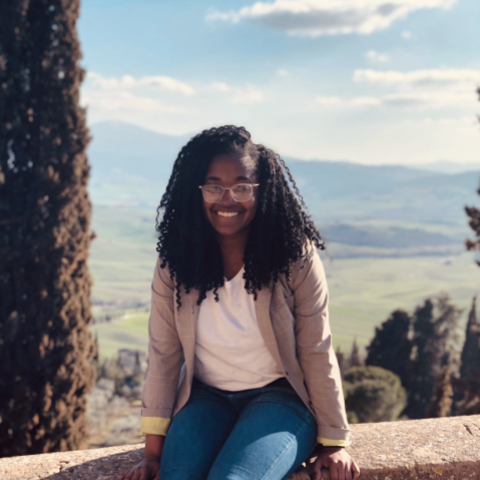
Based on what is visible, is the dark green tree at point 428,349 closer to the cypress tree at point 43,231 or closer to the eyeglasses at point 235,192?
the cypress tree at point 43,231

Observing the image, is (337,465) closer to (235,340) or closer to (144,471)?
(235,340)

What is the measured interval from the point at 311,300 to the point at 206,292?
0.48 m

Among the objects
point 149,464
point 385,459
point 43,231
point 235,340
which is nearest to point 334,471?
point 385,459

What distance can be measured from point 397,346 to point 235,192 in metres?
23.7

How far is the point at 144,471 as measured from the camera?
7.90 ft

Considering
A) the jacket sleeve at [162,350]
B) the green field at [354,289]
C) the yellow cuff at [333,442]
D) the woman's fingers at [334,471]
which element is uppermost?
the jacket sleeve at [162,350]

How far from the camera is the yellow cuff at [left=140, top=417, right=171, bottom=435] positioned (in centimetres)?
251

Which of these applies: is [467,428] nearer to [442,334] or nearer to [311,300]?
[311,300]

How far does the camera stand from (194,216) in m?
2.57

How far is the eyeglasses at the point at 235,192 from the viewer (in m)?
2.44

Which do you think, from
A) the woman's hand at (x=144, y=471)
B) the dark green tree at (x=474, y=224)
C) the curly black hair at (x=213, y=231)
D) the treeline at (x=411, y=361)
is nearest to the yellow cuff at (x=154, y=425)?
the woman's hand at (x=144, y=471)

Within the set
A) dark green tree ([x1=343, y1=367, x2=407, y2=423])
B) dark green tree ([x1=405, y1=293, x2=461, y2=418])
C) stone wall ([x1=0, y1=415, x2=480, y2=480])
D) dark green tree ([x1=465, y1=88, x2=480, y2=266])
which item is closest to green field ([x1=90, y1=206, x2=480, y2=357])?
dark green tree ([x1=405, y1=293, x2=461, y2=418])

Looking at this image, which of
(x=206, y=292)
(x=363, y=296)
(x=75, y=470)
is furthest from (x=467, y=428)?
(x=363, y=296)

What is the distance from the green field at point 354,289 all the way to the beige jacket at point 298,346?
240 feet
